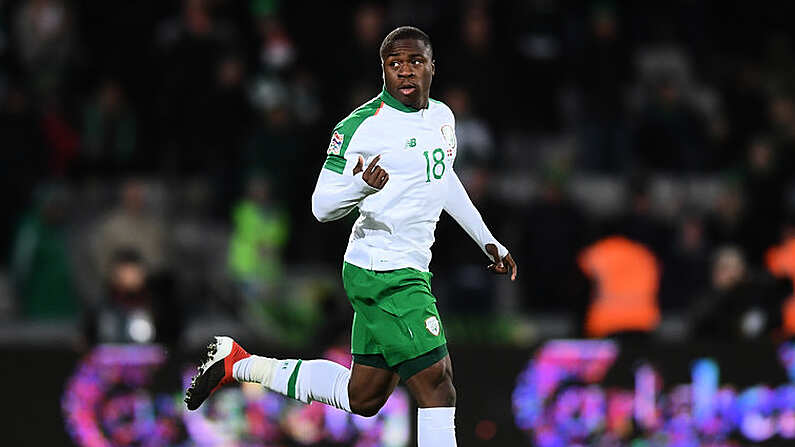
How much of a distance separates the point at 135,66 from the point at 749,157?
564 cm

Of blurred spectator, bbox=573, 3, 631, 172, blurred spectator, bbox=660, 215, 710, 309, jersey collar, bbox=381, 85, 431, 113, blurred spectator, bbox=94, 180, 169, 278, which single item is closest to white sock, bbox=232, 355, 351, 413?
jersey collar, bbox=381, 85, 431, 113

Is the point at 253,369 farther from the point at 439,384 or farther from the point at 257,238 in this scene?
the point at 257,238

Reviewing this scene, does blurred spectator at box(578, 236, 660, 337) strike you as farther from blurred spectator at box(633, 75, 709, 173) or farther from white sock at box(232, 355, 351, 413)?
white sock at box(232, 355, 351, 413)

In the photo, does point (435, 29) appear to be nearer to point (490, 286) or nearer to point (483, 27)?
point (483, 27)

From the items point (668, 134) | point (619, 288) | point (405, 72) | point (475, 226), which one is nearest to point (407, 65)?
point (405, 72)

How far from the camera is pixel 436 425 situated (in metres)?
6.11

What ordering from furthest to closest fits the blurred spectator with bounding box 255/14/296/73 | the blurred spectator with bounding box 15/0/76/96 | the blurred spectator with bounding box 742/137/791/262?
the blurred spectator with bounding box 15/0/76/96 < the blurred spectator with bounding box 255/14/296/73 < the blurred spectator with bounding box 742/137/791/262

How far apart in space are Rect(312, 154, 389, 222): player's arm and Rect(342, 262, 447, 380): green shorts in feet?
1.03

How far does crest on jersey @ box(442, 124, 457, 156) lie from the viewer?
627cm

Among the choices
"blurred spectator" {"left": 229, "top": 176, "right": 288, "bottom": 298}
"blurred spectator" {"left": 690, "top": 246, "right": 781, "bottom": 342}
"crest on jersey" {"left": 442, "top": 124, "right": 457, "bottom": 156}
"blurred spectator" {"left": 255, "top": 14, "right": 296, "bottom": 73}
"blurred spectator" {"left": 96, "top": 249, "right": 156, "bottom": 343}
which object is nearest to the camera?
"crest on jersey" {"left": 442, "top": 124, "right": 457, "bottom": 156}

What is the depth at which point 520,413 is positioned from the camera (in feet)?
31.0

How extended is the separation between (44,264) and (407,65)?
686 cm

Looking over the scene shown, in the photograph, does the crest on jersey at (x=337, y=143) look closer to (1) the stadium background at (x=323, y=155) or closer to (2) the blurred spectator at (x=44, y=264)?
(1) the stadium background at (x=323, y=155)

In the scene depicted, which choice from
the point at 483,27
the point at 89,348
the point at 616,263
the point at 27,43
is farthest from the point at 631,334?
Result: the point at 27,43
